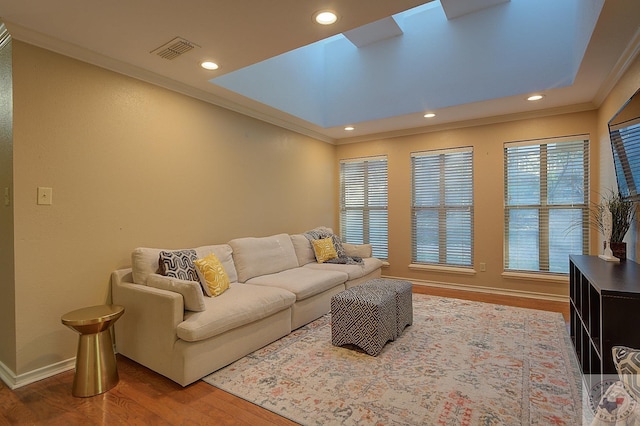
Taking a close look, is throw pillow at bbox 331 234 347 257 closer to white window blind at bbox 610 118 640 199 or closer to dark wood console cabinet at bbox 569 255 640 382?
dark wood console cabinet at bbox 569 255 640 382

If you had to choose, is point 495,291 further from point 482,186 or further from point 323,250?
point 323,250

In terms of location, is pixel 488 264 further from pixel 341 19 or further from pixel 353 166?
pixel 341 19

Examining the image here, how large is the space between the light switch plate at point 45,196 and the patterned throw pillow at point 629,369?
3353mm

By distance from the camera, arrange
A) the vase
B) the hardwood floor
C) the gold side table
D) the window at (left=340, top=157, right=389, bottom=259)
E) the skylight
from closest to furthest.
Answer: the hardwood floor
the gold side table
the vase
the skylight
the window at (left=340, top=157, right=389, bottom=259)

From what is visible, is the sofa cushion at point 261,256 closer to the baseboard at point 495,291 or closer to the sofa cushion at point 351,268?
the sofa cushion at point 351,268

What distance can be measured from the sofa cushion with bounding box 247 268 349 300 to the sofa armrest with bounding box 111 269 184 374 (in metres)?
1.16

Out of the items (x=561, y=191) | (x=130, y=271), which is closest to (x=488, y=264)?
(x=561, y=191)

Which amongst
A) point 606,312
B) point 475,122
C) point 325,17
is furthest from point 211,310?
point 475,122

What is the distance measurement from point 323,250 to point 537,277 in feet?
9.51

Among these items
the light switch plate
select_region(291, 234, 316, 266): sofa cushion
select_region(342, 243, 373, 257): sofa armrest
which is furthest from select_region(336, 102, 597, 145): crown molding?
the light switch plate

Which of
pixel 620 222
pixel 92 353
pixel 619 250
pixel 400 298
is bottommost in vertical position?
pixel 92 353

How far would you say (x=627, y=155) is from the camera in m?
2.57

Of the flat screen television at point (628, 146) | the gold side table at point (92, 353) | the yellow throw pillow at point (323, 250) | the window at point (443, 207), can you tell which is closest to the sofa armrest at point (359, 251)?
the yellow throw pillow at point (323, 250)

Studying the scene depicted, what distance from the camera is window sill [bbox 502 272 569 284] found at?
419 cm
